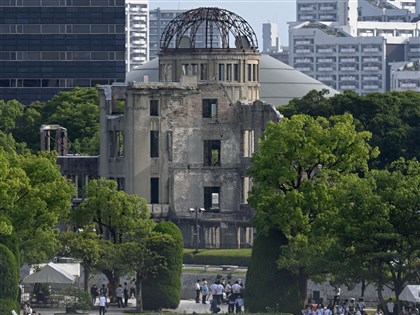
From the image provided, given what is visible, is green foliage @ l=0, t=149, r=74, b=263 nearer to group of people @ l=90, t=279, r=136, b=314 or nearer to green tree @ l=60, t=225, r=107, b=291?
green tree @ l=60, t=225, r=107, b=291

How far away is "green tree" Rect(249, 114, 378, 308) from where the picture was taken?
331 feet

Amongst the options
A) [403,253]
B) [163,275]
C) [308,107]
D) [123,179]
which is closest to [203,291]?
[163,275]

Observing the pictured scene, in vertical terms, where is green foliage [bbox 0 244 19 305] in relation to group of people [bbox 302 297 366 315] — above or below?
above

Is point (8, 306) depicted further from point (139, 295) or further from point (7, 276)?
point (139, 295)

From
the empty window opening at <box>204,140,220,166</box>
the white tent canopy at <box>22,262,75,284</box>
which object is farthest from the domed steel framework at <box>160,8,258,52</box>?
the white tent canopy at <box>22,262,75,284</box>

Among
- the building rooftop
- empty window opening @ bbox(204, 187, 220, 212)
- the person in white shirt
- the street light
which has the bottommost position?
the person in white shirt

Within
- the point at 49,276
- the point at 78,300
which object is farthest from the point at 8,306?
the point at 49,276

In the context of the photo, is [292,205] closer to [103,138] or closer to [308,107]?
[103,138]

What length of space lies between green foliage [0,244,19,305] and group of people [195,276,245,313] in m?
10.00

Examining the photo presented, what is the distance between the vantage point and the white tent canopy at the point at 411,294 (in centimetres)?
9281

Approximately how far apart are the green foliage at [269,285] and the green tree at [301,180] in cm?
59

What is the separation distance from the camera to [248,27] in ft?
478

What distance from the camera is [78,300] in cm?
10656

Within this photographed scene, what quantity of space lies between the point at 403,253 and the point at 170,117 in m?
47.2
